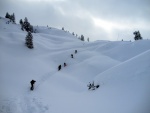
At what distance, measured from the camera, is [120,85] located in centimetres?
1575

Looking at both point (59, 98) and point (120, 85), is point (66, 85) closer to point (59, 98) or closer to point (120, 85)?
point (59, 98)

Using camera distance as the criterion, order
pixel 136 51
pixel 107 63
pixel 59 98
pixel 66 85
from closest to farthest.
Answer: pixel 59 98, pixel 66 85, pixel 107 63, pixel 136 51

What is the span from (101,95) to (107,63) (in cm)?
1930

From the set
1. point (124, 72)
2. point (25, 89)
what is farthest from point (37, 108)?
point (124, 72)

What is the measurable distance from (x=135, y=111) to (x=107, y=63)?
79.6ft

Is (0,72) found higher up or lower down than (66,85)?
higher up

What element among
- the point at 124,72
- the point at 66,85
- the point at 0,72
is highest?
the point at 124,72

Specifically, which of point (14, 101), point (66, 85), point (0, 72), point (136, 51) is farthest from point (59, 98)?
point (136, 51)

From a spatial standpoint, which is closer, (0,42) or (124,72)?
(124,72)

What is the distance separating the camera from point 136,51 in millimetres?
41281

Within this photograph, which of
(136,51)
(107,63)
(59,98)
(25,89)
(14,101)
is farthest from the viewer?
(136,51)

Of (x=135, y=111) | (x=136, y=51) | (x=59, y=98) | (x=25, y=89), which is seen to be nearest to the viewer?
(x=135, y=111)

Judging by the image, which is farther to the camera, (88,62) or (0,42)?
(0,42)

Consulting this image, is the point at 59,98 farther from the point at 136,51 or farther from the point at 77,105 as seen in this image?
the point at 136,51
